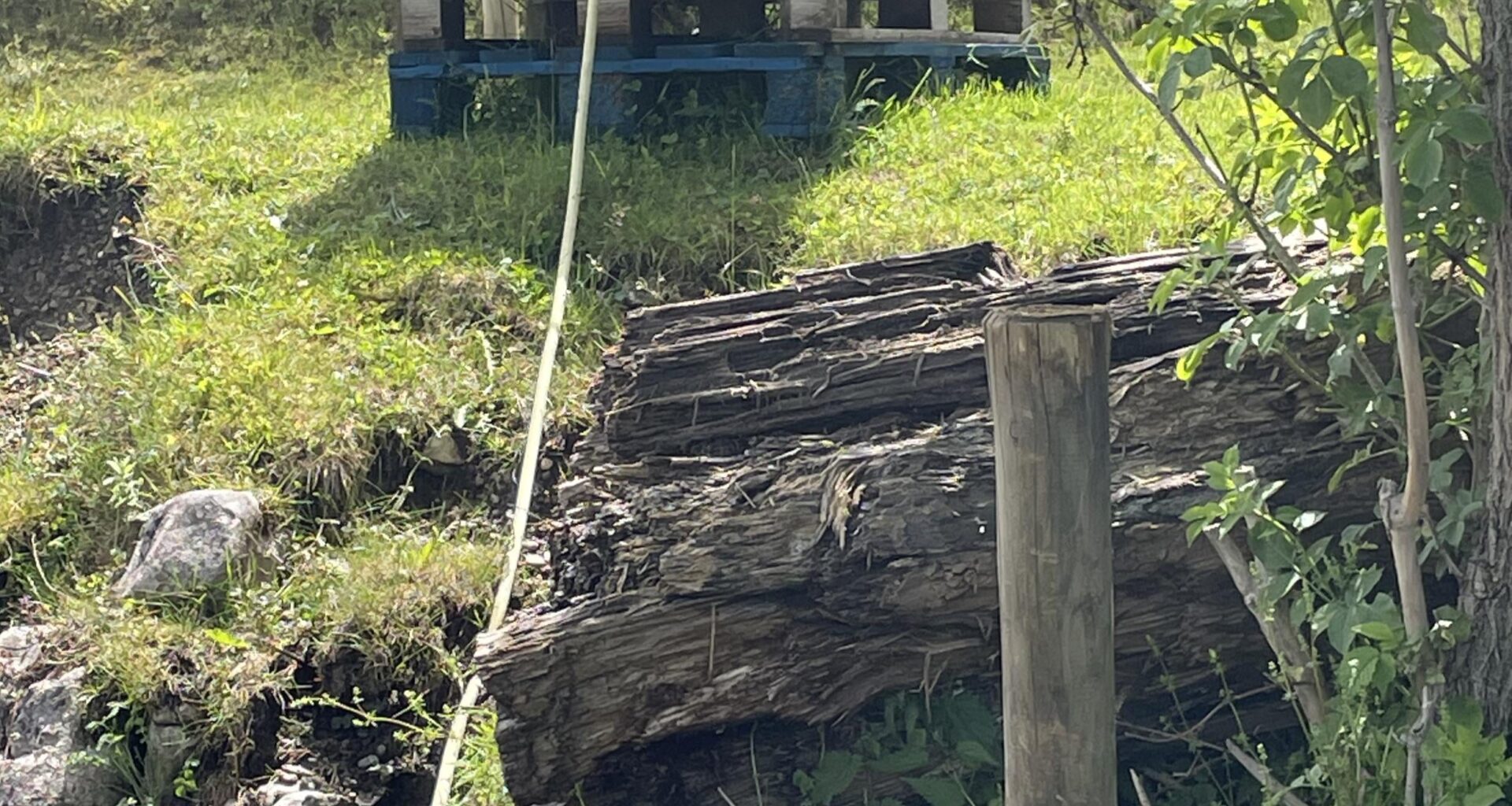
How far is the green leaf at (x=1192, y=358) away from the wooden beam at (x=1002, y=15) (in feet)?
11.5

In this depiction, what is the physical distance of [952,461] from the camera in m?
2.77

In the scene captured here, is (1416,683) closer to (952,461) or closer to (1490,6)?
(952,461)

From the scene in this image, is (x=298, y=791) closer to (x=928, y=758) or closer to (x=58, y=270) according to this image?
(x=928, y=758)

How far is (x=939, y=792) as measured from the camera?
2828 millimetres

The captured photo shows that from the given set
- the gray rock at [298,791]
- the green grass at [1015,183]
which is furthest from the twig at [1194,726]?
the gray rock at [298,791]

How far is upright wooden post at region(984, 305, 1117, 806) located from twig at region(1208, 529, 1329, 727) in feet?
1.41

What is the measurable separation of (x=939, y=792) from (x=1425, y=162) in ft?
4.47

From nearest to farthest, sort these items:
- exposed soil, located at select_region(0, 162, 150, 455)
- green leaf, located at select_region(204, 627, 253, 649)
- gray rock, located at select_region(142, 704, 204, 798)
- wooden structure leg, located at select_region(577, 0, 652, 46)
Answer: gray rock, located at select_region(142, 704, 204, 798) < green leaf, located at select_region(204, 627, 253, 649) < exposed soil, located at select_region(0, 162, 150, 455) < wooden structure leg, located at select_region(577, 0, 652, 46)

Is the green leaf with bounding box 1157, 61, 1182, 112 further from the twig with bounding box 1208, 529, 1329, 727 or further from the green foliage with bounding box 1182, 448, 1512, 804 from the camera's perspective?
the twig with bounding box 1208, 529, 1329, 727

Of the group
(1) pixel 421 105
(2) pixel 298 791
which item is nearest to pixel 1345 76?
(2) pixel 298 791

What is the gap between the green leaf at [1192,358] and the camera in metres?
2.61

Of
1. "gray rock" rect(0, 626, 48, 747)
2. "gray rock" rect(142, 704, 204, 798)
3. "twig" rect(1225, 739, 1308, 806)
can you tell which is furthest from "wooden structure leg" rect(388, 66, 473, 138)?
"twig" rect(1225, 739, 1308, 806)

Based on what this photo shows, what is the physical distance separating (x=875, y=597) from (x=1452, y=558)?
947 mm

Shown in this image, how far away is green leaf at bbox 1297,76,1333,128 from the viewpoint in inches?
88.9
